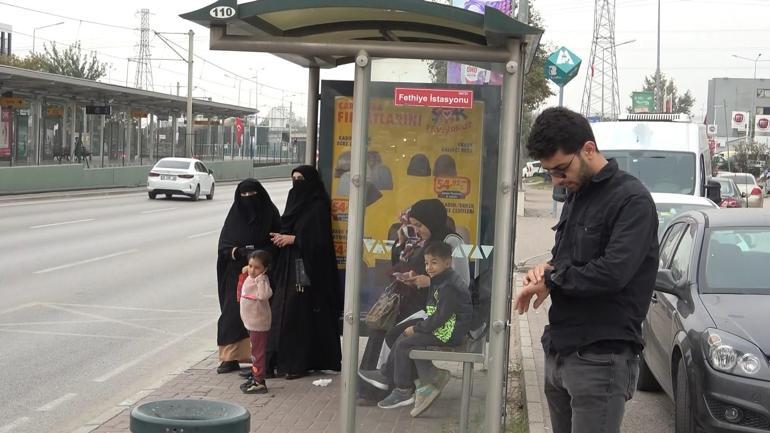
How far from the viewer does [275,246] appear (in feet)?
26.3

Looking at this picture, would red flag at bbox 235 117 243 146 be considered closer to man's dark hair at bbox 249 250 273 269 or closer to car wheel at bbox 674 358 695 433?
man's dark hair at bbox 249 250 273 269

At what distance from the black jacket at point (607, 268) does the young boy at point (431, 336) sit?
1.63 meters

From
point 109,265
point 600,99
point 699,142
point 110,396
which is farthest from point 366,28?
point 600,99

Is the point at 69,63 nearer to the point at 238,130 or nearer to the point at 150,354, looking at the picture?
the point at 238,130

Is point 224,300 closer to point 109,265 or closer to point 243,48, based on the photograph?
point 243,48

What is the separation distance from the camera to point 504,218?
5074 millimetres

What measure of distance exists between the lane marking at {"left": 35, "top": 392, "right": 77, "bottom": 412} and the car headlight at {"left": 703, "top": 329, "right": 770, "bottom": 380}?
4.78 m

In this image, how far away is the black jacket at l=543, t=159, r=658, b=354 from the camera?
3.56 metres

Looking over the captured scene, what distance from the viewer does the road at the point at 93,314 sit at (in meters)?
7.78

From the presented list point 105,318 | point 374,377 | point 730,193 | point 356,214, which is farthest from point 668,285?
point 730,193

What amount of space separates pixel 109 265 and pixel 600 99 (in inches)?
2397

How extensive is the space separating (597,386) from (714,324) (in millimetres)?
2477

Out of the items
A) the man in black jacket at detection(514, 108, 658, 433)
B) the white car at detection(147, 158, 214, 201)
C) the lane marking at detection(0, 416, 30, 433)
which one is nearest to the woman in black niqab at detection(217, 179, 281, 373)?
the lane marking at detection(0, 416, 30, 433)

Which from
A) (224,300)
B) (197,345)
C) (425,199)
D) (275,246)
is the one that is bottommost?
(197,345)
